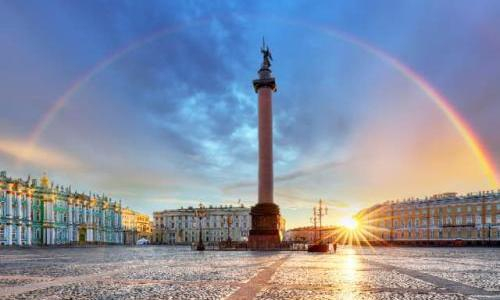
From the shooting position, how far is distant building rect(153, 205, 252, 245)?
16862 centimetres

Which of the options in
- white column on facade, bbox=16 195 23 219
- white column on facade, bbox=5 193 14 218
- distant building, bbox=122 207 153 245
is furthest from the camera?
distant building, bbox=122 207 153 245

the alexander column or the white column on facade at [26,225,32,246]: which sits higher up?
the alexander column

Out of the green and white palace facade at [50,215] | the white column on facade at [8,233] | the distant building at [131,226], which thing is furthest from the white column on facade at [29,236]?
the distant building at [131,226]

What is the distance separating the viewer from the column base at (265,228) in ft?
169

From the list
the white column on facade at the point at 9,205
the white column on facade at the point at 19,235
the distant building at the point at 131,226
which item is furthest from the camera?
the distant building at the point at 131,226

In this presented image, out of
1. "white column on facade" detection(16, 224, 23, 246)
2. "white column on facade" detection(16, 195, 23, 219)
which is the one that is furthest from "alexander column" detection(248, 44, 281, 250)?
"white column on facade" detection(16, 195, 23, 219)

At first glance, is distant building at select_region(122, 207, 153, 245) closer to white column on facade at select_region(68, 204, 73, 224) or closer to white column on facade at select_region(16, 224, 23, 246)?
white column on facade at select_region(68, 204, 73, 224)

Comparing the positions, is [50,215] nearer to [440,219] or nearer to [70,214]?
[70,214]

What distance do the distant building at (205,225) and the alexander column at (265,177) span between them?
113 meters

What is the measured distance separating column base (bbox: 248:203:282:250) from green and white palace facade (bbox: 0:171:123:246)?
6350cm

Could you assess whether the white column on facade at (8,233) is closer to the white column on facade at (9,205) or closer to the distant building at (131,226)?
the white column on facade at (9,205)

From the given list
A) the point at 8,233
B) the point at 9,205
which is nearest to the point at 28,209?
the point at 9,205

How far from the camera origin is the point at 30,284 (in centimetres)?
1480

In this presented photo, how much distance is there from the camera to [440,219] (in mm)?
118375
